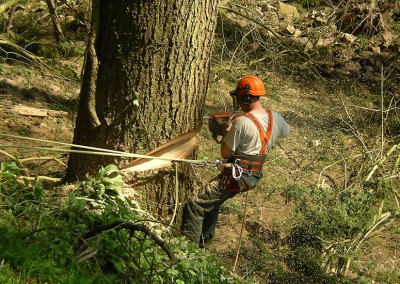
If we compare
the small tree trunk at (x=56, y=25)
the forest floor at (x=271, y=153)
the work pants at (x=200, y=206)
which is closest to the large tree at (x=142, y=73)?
the work pants at (x=200, y=206)

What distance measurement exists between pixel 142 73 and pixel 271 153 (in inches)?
172

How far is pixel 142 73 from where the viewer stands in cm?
343

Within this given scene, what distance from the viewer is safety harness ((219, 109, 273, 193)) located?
432cm

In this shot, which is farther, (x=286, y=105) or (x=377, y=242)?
(x=286, y=105)

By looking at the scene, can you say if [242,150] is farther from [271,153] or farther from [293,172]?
[271,153]

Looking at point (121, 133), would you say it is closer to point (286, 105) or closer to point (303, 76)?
→ point (286, 105)

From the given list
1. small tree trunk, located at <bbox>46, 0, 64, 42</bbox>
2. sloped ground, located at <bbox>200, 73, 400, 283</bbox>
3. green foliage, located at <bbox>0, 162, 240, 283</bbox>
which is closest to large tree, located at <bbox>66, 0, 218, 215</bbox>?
green foliage, located at <bbox>0, 162, 240, 283</bbox>

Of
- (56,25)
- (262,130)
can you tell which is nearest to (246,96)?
(262,130)

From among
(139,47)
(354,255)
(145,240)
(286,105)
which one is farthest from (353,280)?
(286,105)

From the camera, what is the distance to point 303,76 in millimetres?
10695

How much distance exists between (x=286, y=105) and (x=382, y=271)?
14.1 ft

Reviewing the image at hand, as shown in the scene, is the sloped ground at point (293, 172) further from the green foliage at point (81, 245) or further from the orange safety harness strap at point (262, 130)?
the orange safety harness strap at point (262, 130)

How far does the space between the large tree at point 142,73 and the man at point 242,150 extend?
67 cm

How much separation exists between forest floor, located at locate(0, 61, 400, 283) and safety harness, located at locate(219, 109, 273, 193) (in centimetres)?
24
